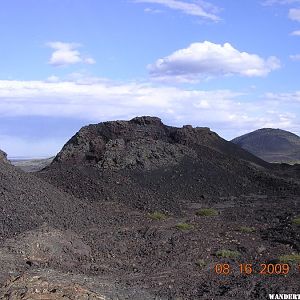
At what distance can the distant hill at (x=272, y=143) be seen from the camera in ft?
331

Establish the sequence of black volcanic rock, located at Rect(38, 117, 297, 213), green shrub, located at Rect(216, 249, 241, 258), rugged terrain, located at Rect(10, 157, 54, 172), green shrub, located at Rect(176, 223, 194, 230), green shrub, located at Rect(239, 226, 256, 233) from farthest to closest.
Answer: rugged terrain, located at Rect(10, 157, 54, 172)
black volcanic rock, located at Rect(38, 117, 297, 213)
green shrub, located at Rect(176, 223, 194, 230)
green shrub, located at Rect(239, 226, 256, 233)
green shrub, located at Rect(216, 249, 241, 258)

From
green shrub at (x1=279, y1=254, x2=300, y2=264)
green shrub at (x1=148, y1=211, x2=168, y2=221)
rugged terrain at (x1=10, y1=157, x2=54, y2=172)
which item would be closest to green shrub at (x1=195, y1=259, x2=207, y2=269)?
green shrub at (x1=279, y1=254, x2=300, y2=264)

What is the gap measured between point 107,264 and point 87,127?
2440 centimetres

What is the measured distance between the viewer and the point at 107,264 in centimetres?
1317

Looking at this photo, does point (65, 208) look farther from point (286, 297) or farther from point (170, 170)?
point (170, 170)

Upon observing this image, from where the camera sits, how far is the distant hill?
101 metres

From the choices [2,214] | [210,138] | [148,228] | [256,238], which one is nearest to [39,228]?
[2,214]

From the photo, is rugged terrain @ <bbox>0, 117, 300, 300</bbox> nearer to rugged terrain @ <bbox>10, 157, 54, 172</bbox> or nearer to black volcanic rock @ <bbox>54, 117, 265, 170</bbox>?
black volcanic rock @ <bbox>54, 117, 265, 170</bbox>

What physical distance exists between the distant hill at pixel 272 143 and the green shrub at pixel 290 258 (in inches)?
3281

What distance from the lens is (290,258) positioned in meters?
12.8

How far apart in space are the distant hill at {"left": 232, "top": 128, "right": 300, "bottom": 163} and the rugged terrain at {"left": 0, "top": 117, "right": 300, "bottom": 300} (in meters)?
67.4

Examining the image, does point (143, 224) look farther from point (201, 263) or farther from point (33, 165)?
point (33, 165)

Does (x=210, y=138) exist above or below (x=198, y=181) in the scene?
above

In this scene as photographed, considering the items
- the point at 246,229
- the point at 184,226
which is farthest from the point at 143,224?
the point at 246,229
